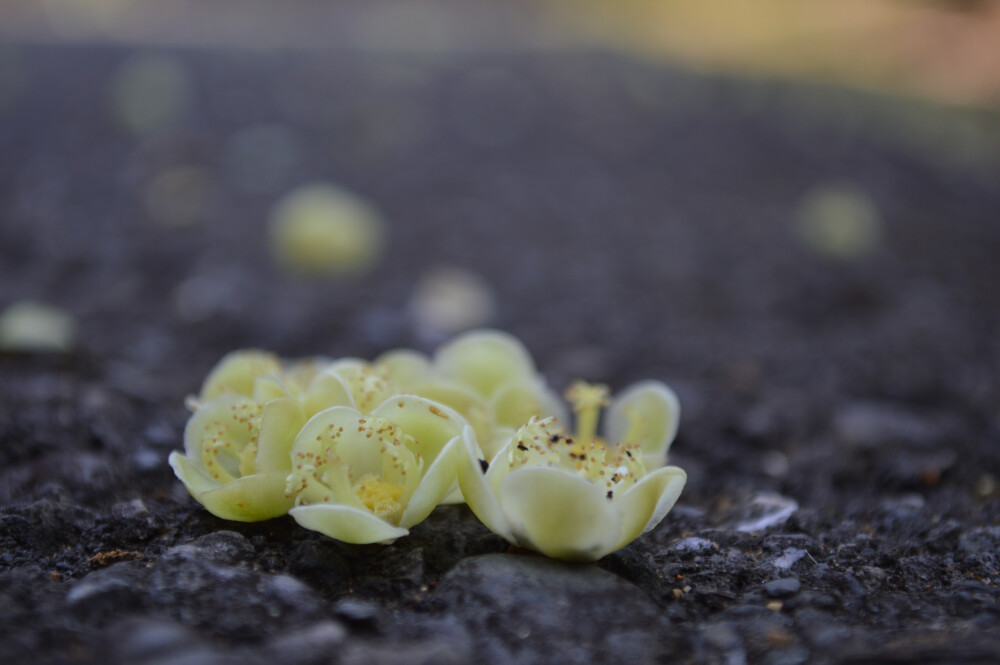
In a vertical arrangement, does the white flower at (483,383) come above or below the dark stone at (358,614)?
above

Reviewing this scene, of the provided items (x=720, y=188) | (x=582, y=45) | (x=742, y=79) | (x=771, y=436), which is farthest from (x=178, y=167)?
(x=582, y=45)

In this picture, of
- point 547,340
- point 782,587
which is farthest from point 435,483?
point 547,340

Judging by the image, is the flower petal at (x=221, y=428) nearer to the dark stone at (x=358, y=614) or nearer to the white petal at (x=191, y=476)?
the white petal at (x=191, y=476)

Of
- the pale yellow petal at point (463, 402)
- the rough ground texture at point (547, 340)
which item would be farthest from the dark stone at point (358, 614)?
the pale yellow petal at point (463, 402)

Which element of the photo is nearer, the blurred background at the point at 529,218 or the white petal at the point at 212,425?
the white petal at the point at 212,425

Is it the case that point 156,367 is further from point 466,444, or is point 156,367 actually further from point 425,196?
point 425,196

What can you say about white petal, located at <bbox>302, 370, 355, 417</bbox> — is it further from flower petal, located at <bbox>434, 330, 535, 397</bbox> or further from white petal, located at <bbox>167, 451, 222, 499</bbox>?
flower petal, located at <bbox>434, 330, 535, 397</bbox>
